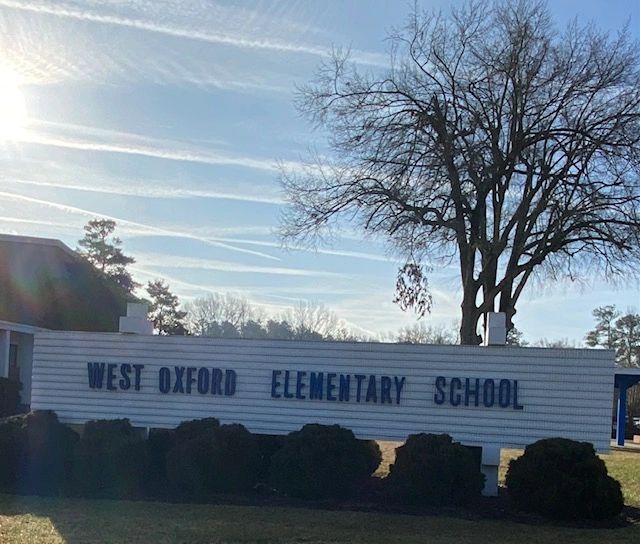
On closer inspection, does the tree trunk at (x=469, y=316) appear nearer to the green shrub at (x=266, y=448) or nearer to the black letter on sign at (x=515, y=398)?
the black letter on sign at (x=515, y=398)

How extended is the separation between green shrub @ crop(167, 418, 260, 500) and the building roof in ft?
59.8

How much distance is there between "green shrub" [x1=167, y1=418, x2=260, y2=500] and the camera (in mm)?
12586

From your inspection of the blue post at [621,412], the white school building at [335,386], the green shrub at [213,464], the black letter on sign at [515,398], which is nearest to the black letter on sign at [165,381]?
the white school building at [335,386]

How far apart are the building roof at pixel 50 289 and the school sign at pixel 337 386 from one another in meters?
15.6

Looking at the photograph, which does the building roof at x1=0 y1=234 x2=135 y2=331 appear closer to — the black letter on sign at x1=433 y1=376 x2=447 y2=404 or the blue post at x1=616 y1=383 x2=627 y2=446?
the black letter on sign at x1=433 y1=376 x2=447 y2=404

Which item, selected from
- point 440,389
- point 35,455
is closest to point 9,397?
point 35,455

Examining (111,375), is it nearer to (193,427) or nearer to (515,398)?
(193,427)

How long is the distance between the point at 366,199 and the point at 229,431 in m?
8.73

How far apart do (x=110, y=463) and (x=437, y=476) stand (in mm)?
5140

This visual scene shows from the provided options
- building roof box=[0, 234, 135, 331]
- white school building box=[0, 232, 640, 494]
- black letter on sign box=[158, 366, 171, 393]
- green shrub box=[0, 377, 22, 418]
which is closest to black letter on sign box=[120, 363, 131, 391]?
white school building box=[0, 232, 640, 494]

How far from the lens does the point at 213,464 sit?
495 inches

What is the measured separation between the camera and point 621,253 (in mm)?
20125

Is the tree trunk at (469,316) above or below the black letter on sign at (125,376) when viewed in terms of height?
above

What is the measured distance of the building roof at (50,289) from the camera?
3045cm
